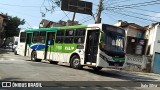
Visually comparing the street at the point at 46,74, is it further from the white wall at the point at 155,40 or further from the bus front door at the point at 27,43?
the white wall at the point at 155,40

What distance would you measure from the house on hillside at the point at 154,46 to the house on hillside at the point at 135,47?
3.13ft

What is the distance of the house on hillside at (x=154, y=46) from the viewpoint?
119 ft

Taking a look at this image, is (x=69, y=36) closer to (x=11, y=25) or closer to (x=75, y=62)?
(x=75, y=62)

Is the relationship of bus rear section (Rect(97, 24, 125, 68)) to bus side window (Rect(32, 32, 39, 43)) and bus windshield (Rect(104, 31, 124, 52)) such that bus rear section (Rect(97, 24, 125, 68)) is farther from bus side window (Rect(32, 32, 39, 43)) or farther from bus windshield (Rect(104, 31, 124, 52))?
bus side window (Rect(32, 32, 39, 43))

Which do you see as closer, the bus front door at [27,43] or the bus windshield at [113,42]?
the bus windshield at [113,42]

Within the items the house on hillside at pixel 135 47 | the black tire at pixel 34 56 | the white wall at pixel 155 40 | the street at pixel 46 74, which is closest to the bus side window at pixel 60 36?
the street at pixel 46 74

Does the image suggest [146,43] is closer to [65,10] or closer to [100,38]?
[65,10]

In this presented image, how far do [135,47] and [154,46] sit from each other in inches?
134

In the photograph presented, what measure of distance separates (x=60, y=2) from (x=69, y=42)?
14.2m

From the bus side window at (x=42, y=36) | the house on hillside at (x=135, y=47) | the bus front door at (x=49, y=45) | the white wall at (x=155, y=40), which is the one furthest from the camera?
the white wall at (x=155, y=40)

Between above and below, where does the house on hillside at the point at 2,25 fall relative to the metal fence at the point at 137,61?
above

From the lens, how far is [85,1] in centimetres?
3819

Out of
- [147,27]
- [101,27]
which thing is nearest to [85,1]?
[147,27]

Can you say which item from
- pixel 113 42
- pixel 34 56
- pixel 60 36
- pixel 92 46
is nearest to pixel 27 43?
pixel 34 56
